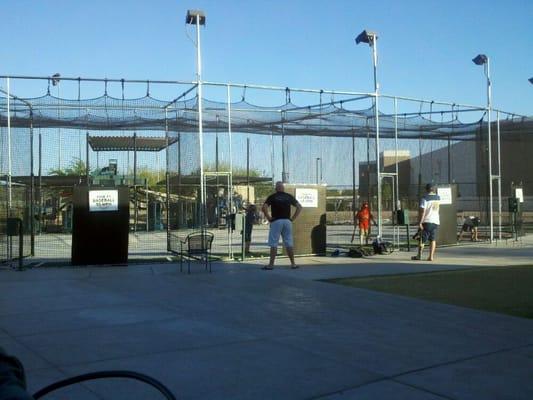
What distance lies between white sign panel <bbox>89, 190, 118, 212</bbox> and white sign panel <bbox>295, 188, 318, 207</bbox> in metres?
4.36

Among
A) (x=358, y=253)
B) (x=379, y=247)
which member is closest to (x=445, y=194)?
(x=379, y=247)

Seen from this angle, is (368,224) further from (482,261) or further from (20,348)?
(20,348)

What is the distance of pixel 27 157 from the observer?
1509 cm

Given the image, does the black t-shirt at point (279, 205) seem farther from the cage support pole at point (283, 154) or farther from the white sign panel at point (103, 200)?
the cage support pole at point (283, 154)

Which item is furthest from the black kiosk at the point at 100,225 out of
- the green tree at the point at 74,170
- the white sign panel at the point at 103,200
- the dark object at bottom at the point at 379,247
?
the dark object at bottom at the point at 379,247

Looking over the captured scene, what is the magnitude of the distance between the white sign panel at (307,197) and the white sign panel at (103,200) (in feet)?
14.3

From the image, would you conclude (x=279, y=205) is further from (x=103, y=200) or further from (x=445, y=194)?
(x=445, y=194)

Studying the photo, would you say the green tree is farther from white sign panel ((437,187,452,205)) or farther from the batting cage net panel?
white sign panel ((437,187,452,205))

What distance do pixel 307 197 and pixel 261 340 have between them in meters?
9.06

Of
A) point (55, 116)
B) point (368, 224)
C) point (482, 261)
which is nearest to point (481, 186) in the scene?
point (368, 224)

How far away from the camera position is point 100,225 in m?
13.1

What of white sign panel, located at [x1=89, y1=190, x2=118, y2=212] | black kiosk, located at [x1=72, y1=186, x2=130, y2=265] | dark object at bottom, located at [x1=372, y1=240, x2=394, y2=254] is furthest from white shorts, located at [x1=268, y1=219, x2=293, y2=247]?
dark object at bottom, located at [x1=372, y1=240, x2=394, y2=254]

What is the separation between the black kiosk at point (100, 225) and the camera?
13.0 m

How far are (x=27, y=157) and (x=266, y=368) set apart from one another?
461 inches
